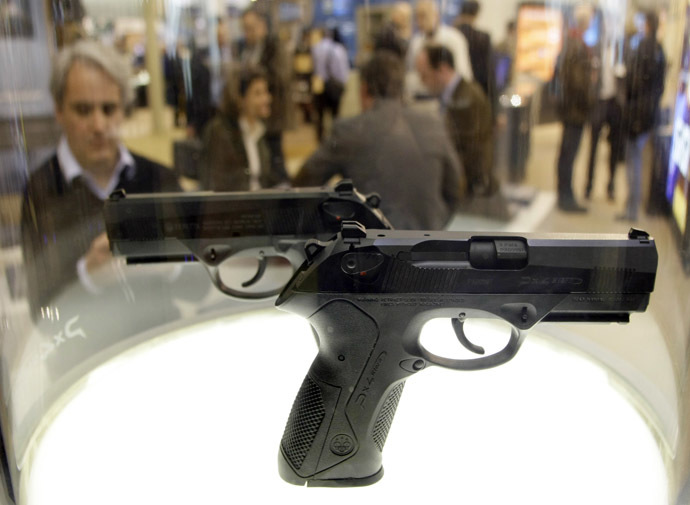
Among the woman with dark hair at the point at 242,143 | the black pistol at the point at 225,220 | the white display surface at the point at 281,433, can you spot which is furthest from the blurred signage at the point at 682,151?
the woman with dark hair at the point at 242,143

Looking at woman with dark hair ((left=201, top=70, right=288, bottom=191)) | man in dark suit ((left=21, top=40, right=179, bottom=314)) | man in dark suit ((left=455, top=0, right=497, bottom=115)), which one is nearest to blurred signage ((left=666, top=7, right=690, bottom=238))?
man in dark suit ((left=455, top=0, right=497, bottom=115))

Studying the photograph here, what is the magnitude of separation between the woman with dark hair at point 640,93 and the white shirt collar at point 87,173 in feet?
6.81

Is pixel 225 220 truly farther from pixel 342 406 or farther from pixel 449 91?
pixel 449 91

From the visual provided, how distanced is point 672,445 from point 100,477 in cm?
162

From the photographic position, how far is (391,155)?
243 centimetres

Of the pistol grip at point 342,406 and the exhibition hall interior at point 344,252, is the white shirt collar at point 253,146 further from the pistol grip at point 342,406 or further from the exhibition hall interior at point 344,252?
the pistol grip at point 342,406

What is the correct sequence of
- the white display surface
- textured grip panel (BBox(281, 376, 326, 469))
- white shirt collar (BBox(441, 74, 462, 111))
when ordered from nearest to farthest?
textured grip panel (BBox(281, 376, 326, 469)) < the white display surface < white shirt collar (BBox(441, 74, 462, 111))

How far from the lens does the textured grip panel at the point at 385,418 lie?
1413 millimetres

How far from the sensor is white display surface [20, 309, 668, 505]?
1.48 meters

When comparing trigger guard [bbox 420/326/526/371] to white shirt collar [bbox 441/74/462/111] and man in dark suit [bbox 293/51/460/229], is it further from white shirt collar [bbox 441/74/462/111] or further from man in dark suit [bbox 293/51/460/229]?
white shirt collar [bbox 441/74/462/111]

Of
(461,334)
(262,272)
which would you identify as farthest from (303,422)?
(262,272)

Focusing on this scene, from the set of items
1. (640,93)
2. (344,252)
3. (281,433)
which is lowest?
(281,433)

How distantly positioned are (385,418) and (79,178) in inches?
57.7

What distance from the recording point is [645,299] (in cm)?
131
